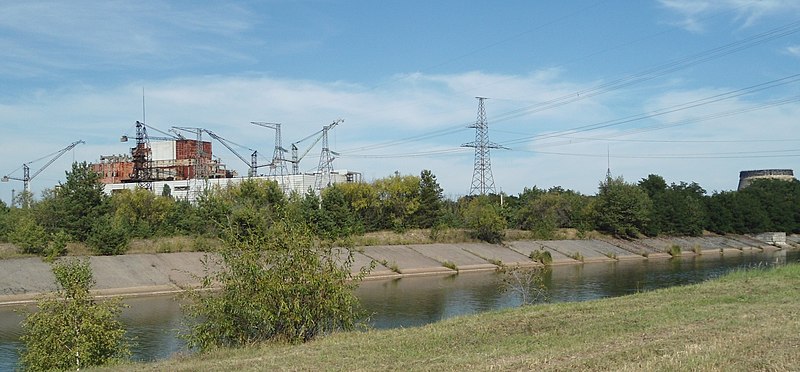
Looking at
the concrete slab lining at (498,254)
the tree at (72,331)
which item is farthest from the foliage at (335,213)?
the tree at (72,331)

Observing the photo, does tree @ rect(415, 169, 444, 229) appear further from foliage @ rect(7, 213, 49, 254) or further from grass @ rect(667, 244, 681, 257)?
foliage @ rect(7, 213, 49, 254)

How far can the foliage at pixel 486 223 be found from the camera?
82.5 metres

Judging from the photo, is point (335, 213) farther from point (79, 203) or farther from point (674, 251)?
point (674, 251)

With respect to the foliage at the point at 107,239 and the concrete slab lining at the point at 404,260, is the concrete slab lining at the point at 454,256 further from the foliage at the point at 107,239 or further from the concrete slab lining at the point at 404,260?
the foliage at the point at 107,239

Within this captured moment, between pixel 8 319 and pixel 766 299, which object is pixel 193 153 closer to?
pixel 8 319

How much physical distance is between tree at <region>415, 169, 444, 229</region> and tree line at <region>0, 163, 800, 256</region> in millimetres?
130

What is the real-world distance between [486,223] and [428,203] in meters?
7.87

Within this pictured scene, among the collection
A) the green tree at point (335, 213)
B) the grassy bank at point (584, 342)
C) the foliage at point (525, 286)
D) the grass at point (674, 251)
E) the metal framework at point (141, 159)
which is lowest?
the grass at point (674, 251)

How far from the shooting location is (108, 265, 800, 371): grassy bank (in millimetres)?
12102

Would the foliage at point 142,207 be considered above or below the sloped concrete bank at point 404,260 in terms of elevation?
above

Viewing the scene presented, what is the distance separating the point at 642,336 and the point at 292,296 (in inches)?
390

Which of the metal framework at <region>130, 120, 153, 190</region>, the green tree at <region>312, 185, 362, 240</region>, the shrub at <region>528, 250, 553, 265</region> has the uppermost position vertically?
the metal framework at <region>130, 120, 153, 190</region>

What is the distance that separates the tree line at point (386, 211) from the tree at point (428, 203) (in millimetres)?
130

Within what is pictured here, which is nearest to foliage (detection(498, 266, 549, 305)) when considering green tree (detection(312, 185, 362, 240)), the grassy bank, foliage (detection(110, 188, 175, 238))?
the grassy bank
